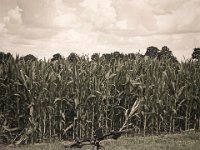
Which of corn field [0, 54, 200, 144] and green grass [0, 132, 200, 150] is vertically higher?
corn field [0, 54, 200, 144]

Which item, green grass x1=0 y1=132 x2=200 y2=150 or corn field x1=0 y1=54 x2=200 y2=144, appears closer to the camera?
green grass x1=0 y1=132 x2=200 y2=150

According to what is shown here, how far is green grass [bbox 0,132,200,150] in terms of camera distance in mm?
9359

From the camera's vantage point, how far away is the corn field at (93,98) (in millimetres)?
10578

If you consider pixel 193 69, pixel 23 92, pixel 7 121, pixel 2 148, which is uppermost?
pixel 193 69

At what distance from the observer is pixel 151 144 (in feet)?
32.0

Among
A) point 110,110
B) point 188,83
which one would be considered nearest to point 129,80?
point 110,110

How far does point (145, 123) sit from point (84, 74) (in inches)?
96.9

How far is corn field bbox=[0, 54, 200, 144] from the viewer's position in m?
→ 10.6

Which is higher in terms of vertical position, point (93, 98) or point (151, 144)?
point (93, 98)

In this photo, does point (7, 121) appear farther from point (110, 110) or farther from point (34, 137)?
point (110, 110)

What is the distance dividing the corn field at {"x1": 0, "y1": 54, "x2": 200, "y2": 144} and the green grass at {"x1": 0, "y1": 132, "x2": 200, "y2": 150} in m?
0.77

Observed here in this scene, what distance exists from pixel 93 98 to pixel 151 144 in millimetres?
2325

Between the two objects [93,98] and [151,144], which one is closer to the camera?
[151,144]

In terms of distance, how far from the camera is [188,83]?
40.0 ft
